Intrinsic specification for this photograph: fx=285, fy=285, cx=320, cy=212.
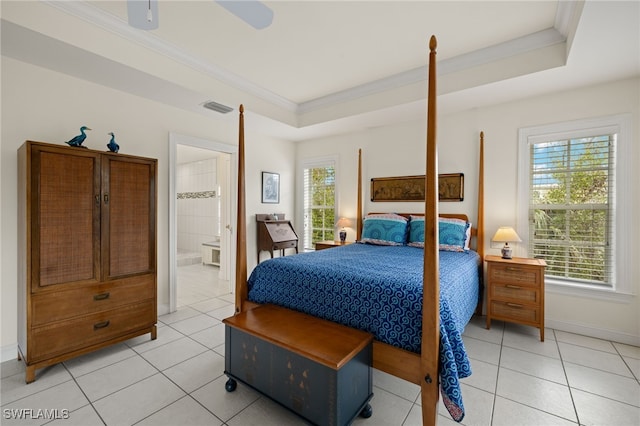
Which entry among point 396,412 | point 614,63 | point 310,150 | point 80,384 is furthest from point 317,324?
point 310,150

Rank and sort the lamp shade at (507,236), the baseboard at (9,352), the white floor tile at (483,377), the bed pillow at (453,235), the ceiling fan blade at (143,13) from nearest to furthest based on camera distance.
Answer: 1. the ceiling fan blade at (143,13)
2. the white floor tile at (483,377)
3. the baseboard at (9,352)
4. the lamp shade at (507,236)
5. the bed pillow at (453,235)

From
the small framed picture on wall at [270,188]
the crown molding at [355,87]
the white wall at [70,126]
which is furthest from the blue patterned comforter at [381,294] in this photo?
the small framed picture on wall at [270,188]

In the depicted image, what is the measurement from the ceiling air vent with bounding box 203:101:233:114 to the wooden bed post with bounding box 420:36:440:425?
2683mm

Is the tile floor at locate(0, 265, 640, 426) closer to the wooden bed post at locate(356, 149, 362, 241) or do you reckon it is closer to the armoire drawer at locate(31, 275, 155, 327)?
the armoire drawer at locate(31, 275, 155, 327)

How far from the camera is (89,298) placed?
235cm

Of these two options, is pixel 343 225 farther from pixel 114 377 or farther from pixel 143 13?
pixel 143 13

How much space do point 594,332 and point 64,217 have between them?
488cm

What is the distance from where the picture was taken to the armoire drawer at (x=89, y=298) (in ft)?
6.95

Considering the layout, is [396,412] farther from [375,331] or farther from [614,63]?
[614,63]

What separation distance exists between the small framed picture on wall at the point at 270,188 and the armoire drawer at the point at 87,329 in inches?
95.4

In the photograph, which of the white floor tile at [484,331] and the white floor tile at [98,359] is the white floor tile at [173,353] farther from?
the white floor tile at [484,331]

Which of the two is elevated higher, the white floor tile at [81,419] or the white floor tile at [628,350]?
the white floor tile at [628,350]

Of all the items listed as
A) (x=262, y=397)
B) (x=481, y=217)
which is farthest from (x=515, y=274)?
(x=262, y=397)

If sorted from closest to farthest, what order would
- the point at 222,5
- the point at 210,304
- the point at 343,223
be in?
the point at 222,5, the point at 210,304, the point at 343,223
